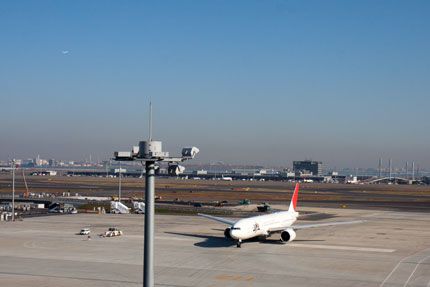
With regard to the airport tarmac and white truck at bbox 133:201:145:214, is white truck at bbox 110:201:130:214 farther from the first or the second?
the airport tarmac

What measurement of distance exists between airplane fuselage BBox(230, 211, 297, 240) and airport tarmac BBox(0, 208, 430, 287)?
1664 millimetres

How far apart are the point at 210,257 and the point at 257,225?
33.3 feet

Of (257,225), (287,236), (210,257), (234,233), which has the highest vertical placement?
(257,225)

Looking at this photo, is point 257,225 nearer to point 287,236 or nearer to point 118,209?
point 287,236

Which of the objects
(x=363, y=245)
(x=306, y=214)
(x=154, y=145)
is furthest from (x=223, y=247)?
(x=306, y=214)

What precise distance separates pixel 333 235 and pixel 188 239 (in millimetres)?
21575

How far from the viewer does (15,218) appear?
94.4 meters

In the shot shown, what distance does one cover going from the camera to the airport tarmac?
148 feet

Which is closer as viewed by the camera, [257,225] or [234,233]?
[234,233]

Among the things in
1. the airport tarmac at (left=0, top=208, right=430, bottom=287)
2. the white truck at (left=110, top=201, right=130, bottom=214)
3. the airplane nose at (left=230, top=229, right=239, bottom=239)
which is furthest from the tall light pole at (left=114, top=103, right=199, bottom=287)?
the white truck at (left=110, top=201, right=130, bottom=214)

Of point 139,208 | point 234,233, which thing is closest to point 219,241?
point 234,233

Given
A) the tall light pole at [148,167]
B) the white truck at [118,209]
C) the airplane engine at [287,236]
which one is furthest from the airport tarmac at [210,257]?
the white truck at [118,209]

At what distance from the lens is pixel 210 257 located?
183ft

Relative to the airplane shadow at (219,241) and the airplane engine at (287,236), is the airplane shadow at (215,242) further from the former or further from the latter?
the airplane engine at (287,236)
